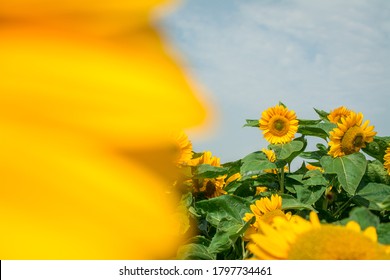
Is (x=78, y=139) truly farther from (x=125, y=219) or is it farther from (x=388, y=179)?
(x=388, y=179)

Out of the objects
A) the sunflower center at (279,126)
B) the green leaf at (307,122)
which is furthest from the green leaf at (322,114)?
the sunflower center at (279,126)

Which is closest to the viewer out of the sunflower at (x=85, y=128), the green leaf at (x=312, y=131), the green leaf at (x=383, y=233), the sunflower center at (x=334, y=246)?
the sunflower at (x=85, y=128)

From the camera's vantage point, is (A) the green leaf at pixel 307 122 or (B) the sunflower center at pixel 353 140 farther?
(A) the green leaf at pixel 307 122

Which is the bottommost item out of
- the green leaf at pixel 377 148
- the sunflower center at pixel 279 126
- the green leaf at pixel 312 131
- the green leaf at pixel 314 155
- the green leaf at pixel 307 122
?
the green leaf at pixel 377 148

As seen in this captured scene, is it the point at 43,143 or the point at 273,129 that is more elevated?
the point at 273,129

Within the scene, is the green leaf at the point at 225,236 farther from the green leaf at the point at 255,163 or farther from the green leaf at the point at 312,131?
the green leaf at the point at 312,131
